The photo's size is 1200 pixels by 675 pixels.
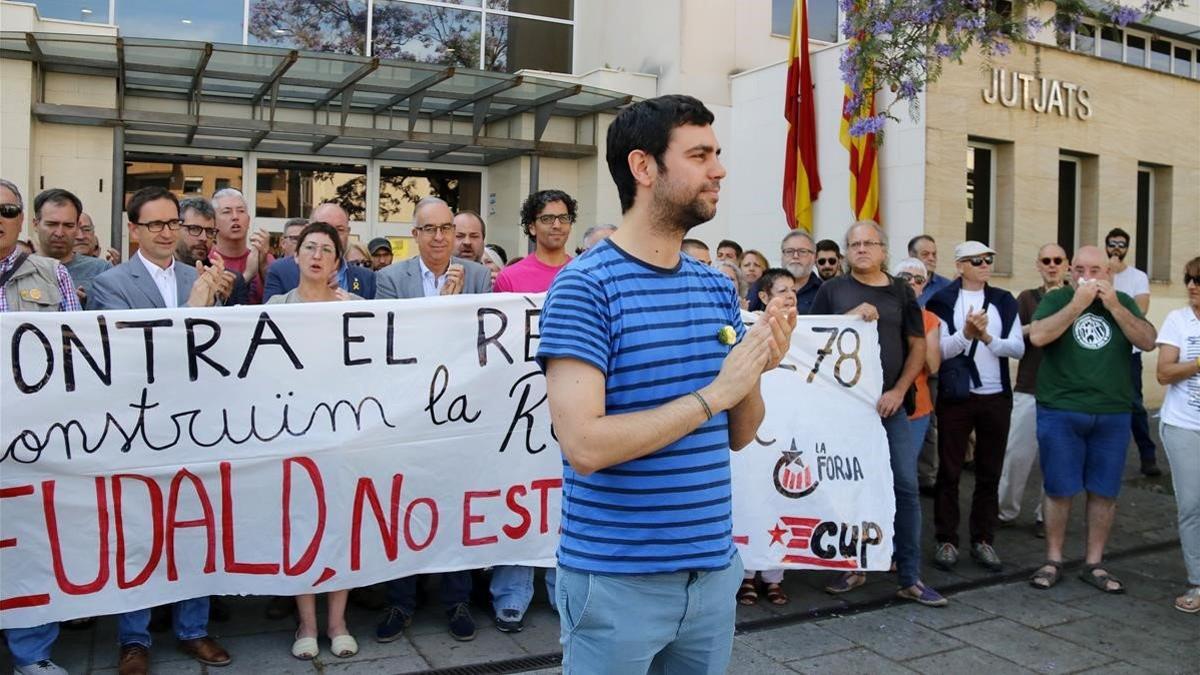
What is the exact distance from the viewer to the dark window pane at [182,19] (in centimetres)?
1304

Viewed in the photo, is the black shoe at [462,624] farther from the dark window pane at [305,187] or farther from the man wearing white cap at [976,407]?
the dark window pane at [305,187]

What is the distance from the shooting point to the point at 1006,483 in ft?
25.2

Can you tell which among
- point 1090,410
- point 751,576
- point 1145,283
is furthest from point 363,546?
point 1145,283

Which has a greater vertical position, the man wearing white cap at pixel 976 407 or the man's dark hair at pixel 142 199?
the man's dark hair at pixel 142 199

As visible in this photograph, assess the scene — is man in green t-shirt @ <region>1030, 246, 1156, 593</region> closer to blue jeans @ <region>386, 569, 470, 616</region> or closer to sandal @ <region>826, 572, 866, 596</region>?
sandal @ <region>826, 572, 866, 596</region>

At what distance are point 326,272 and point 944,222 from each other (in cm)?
849

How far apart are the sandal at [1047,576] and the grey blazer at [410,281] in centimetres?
366

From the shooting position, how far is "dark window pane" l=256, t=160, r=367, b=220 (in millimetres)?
14172

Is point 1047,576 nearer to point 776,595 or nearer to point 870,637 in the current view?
point 870,637

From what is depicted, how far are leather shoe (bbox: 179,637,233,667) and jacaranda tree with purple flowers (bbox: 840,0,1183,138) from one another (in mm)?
5787

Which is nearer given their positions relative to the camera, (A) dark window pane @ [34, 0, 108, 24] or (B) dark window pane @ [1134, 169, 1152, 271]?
(A) dark window pane @ [34, 0, 108, 24]

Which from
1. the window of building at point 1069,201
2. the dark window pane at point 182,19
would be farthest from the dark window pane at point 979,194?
the dark window pane at point 182,19

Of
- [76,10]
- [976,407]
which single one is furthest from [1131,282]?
[76,10]

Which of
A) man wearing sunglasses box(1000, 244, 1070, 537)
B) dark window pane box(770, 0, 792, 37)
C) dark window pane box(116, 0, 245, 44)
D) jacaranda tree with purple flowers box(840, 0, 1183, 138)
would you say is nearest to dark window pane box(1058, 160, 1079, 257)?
dark window pane box(770, 0, 792, 37)
